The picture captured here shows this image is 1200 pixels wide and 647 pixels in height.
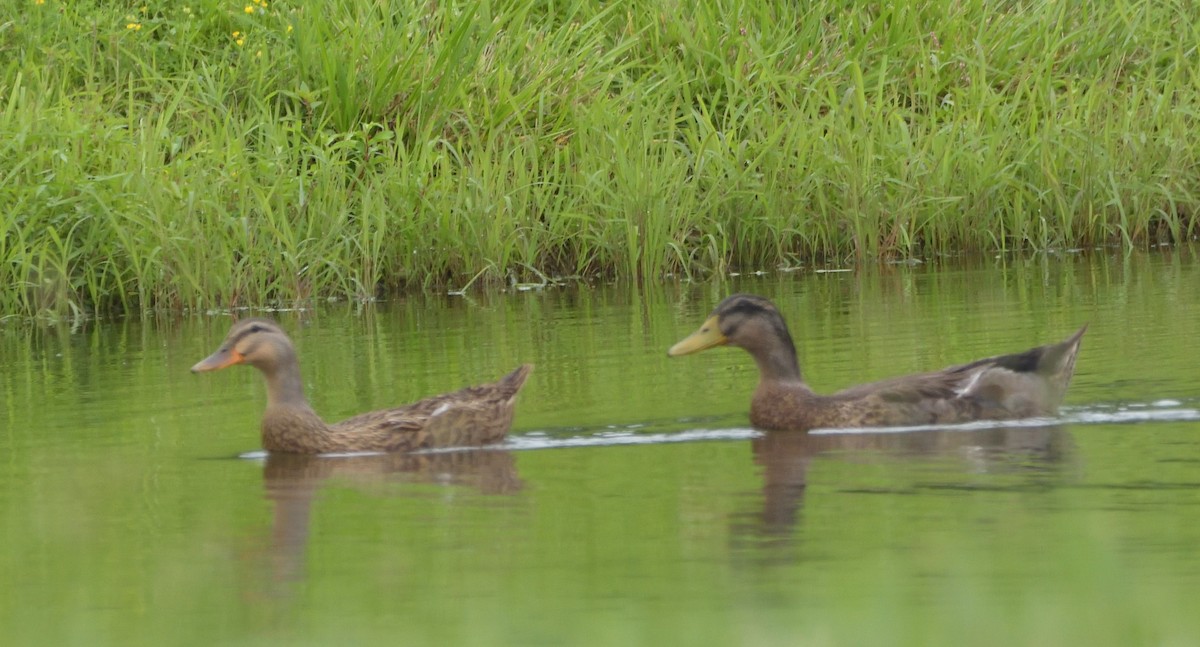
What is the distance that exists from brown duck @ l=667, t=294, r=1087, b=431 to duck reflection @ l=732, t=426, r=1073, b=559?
0.44 ft

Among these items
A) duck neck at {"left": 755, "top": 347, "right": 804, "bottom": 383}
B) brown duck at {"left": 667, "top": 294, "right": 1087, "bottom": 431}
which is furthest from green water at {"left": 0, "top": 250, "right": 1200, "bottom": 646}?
duck neck at {"left": 755, "top": 347, "right": 804, "bottom": 383}

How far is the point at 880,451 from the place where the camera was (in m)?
7.66

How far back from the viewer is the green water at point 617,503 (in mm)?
4844

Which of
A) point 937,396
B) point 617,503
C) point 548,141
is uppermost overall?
point 548,141

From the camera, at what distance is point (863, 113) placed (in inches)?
623

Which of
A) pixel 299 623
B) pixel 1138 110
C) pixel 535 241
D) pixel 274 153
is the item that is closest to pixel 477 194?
pixel 535 241

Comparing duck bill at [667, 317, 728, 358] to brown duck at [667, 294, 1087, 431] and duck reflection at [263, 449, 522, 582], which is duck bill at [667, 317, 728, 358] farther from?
duck reflection at [263, 449, 522, 582]

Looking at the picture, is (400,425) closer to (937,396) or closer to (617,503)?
(617,503)

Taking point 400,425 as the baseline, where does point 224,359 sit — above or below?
above

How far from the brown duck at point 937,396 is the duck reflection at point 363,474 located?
1.26 m

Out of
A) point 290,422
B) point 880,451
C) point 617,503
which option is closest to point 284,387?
point 290,422

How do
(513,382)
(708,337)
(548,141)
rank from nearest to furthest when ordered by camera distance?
(513,382)
(708,337)
(548,141)

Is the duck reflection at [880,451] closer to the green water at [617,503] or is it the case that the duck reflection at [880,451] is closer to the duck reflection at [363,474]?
the green water at [617,503]

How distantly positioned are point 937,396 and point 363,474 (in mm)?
2379
